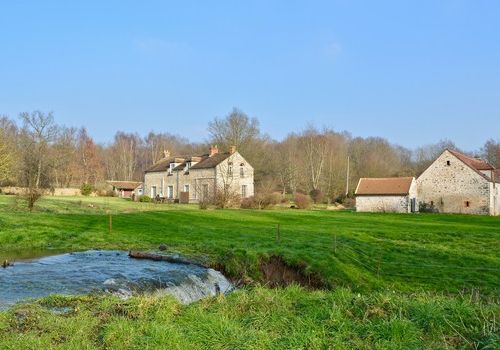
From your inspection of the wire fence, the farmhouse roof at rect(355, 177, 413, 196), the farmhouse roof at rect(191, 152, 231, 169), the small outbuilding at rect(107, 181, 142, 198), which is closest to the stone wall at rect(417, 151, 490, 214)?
the farmhouse roof at rect(355, 177, 413, 196)

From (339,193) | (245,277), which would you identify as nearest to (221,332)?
(245,277)

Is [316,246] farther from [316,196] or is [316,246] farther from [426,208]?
[316,196]

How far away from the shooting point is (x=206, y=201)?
4453 centimetres

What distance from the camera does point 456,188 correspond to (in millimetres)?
51969

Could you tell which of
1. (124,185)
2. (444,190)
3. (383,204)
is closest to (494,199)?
(444,190)

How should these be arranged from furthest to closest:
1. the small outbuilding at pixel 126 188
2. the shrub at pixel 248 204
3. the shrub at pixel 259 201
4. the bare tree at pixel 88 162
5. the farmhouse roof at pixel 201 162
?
the bare tree at pixel 88 162
the small outbuilding at pixel 126 188
the farmhouse roof at pixel 201 162
the shrub at pixel 259 201
the shrub at pixel 248 204

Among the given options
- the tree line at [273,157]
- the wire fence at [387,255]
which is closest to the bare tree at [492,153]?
the tree line at [273,157]

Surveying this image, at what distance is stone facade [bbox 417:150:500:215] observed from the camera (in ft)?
165

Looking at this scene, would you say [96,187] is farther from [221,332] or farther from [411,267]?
[221,332]

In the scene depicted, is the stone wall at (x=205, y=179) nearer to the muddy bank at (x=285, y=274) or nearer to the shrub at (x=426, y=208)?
the shrub at (x=426, y=208)

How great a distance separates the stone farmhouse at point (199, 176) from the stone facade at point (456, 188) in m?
20.9

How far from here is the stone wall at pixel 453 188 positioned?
5056 centimetres

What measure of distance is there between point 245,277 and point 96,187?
188 feet

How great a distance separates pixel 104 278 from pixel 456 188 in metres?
48.1
